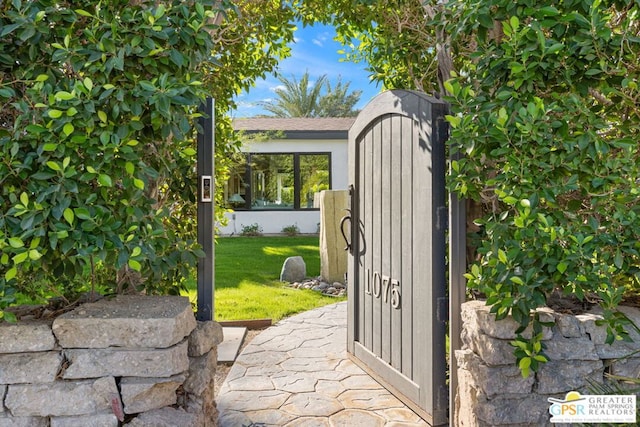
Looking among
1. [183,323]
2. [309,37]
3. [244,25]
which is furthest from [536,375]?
[309,37]

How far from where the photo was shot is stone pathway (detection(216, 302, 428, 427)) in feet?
8.19

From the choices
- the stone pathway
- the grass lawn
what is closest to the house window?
the grass lawn

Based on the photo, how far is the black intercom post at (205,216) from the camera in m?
2.19

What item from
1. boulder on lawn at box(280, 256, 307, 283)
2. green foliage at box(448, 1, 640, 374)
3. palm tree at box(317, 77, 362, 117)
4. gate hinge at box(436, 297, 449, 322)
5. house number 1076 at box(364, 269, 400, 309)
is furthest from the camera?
palm tree at box(317, 77, 362, 117)

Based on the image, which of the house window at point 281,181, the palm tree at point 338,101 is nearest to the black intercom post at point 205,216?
the house window at point 281,181

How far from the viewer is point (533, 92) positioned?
1.79 m

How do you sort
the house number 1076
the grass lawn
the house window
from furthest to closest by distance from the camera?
the house window → the grass lawn → the house number 1076

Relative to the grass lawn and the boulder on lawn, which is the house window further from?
the boulder on lawn

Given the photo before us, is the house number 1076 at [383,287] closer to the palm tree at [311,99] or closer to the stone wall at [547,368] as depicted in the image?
the stone wall at [547,368]

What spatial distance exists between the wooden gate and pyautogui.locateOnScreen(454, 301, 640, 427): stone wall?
493 millimetres

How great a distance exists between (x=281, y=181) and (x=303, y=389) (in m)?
9.31

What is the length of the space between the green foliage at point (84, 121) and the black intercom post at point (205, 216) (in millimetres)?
415

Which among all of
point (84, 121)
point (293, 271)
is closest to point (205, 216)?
point (84, 121)

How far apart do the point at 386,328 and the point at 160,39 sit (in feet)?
6.73
